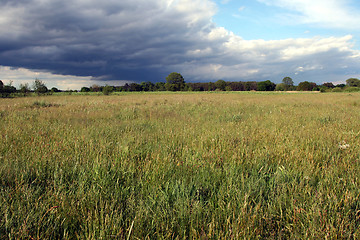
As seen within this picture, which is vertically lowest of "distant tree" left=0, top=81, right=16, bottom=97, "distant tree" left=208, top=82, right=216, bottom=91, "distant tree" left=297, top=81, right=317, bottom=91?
"distant tree" left=0, top=81, right=16, bottom=97

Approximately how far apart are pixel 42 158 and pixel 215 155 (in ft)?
9.20

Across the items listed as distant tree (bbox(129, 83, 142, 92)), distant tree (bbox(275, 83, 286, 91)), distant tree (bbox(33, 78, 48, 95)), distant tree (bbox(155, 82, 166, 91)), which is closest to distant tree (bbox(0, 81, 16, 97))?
distant tree (bbox(33, 78, 48, 95))

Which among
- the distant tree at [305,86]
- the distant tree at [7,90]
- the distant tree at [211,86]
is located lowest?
the distant tree at [7,90]

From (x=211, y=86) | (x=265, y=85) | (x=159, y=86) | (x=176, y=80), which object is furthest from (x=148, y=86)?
(x=265, y=85)

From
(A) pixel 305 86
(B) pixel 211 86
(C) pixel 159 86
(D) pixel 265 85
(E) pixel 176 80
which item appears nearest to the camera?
(A) pixel 305 86

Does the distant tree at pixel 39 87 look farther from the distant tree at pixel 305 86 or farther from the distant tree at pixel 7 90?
the distant tree at pixel 305 86

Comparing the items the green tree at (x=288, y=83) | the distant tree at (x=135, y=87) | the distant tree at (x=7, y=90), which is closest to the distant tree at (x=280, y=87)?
the green tree at (x=288, y=83)

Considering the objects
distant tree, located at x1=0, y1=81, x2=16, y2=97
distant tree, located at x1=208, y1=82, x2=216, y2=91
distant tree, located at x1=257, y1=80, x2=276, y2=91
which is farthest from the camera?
distant tree, located at x1=208, y1=82, x2=216, y2=91

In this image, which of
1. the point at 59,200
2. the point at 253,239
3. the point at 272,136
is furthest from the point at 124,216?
the point at 272,136

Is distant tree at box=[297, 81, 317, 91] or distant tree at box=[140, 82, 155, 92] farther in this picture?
distant tree at box=[140, 82, 155, 92]

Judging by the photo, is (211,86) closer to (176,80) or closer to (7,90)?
(176,80)

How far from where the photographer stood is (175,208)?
1.87 meters

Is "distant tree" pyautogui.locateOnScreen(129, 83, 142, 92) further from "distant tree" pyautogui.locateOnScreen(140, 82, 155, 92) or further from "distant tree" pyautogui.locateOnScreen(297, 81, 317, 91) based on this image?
"distant tree" pyautogui.locateOnScreen(297, 81, 317, 91)

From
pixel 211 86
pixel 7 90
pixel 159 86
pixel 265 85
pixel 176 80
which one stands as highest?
pixel 176 80
